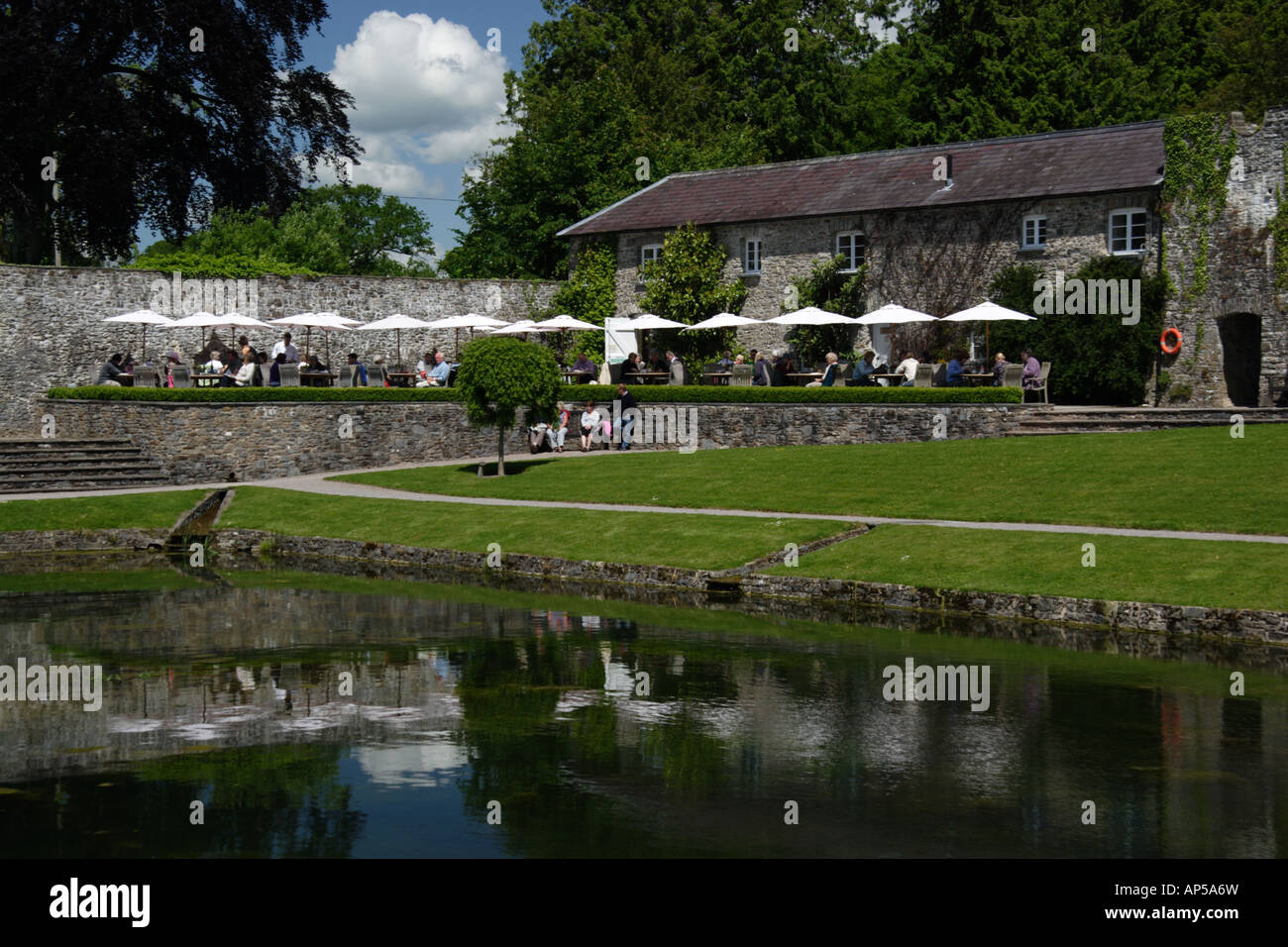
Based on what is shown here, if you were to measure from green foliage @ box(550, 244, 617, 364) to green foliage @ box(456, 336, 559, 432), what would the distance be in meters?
17.9

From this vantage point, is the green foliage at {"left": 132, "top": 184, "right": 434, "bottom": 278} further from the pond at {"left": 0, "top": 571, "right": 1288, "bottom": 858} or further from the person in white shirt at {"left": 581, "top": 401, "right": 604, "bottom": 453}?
the pond at {"left": 0, "top": 571, "right": 1288, "bottom": 858}

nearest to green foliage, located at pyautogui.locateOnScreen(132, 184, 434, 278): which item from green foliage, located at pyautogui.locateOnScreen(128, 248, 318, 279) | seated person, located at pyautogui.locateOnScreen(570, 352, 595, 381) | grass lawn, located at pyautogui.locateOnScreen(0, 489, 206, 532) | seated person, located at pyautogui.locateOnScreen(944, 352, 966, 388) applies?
green foliage, located at pyautogui.locateOnScreen(128, 248, 318, 279)

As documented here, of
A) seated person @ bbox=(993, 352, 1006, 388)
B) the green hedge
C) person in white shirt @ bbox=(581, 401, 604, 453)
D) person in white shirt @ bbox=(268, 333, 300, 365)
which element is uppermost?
person in white shirt @ bbox=(268, 333, 300, 365)

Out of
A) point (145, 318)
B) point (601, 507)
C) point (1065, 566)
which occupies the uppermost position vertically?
point (145, 318)

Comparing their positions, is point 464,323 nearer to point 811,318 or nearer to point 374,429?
point 374,429

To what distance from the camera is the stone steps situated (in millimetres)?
33938

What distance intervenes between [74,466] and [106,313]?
10839mm

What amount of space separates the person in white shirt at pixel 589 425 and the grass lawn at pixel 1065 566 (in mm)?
15904

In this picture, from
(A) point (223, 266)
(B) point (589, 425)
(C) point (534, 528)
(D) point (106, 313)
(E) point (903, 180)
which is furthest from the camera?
(A) point (223, 266)

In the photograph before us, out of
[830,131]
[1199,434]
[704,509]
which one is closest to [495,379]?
[704,509]

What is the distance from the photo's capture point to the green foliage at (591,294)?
174ft

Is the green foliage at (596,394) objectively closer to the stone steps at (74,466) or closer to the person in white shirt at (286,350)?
the stone steps at (74,466)

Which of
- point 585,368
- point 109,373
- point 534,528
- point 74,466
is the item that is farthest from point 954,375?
point 109,373

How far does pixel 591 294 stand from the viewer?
175ft
